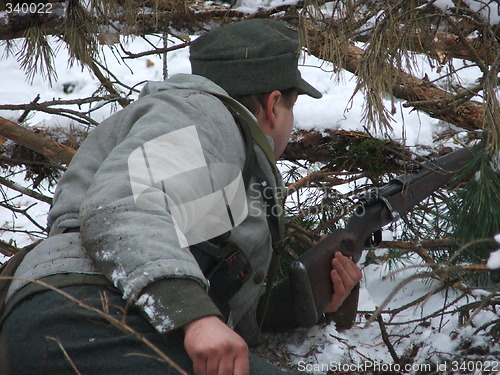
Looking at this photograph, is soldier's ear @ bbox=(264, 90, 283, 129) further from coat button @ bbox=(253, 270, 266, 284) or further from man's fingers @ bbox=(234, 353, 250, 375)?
man's fingers @ bbox=(234, 353, 250, 375)

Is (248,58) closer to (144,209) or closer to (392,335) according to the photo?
(144,209)

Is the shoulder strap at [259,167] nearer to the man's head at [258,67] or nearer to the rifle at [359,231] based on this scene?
the rifle at [359,231]

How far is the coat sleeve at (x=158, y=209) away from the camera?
135 centimetres

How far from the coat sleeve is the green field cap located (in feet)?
1.50

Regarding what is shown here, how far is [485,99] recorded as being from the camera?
1.94m

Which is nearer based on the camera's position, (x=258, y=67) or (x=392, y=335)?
(x=258, y=67)

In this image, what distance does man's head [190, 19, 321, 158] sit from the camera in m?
2.12

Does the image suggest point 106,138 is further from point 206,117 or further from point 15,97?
point 15,97

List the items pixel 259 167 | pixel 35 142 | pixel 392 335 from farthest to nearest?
pixel 35 142, pixel 392 335, pixel 259 167

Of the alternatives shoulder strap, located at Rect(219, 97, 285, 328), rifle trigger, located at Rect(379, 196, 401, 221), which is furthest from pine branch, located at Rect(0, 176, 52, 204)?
rifle trigger, located at Rect(379, 196, 401, 221)

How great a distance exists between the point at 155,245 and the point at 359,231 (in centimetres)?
129

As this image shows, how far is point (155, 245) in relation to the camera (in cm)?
137
